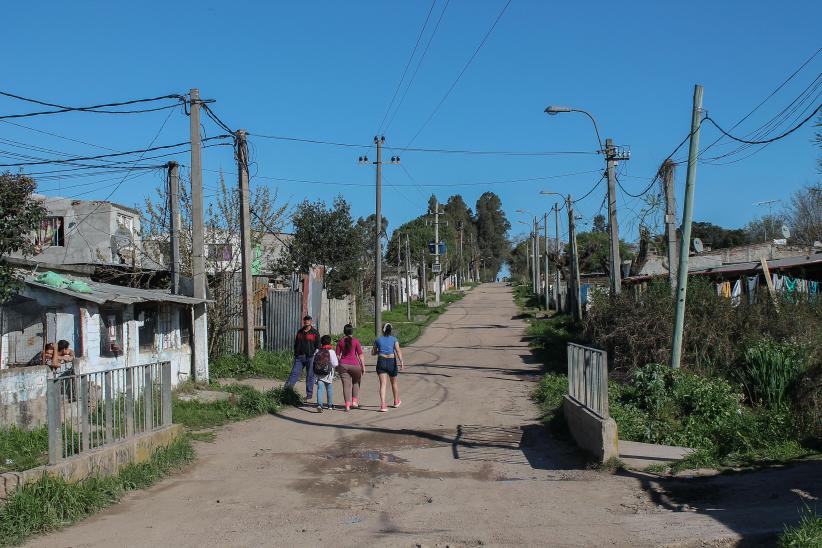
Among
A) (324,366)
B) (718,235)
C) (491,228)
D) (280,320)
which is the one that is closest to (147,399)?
(324,366)

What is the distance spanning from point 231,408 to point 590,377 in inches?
289

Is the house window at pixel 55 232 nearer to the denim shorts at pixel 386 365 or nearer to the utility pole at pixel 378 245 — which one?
the utility pole at pixel 378 245

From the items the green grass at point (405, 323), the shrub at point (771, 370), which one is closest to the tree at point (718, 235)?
the green grass at point (405, 323)

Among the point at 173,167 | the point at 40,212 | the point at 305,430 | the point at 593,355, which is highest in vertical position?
the point at 173,167

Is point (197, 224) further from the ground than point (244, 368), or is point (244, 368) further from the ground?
point (197, 224)

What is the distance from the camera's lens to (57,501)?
7.80m

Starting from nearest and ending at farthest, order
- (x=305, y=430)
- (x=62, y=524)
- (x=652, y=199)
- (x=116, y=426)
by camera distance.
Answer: (x=62, y=524) < (x=116, y=426) < (x=305, y=430) < (x=652, y=199)

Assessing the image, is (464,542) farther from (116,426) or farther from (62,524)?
(116,426)

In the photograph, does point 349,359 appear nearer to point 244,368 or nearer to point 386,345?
point 386,345

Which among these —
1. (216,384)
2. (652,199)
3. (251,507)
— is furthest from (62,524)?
(652,199)

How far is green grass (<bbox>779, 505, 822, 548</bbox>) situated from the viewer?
5559 mm

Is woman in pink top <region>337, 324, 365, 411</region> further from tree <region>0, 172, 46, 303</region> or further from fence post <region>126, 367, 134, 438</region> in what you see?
tree <region>0, 172, 46, 303</region>

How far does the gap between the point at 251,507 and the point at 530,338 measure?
25022 millimetres

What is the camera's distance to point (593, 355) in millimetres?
11242
